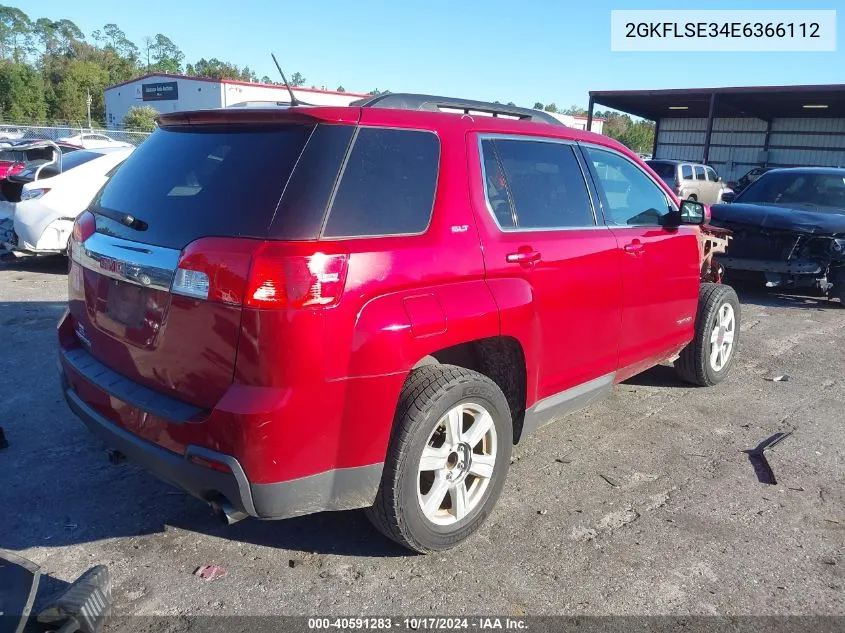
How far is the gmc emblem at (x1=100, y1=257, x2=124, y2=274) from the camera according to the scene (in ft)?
9.25

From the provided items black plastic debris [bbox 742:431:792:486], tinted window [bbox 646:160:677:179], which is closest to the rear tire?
black plastic debris [bbox 742:431:792:486]

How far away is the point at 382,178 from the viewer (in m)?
2.83

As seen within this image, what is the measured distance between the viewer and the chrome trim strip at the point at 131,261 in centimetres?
262

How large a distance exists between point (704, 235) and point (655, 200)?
1332 millimetres

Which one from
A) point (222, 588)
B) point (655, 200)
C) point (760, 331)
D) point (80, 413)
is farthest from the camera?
point (760, 331)

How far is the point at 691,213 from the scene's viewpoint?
15.3 feet

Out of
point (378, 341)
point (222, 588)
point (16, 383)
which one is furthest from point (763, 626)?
point (16, 383)

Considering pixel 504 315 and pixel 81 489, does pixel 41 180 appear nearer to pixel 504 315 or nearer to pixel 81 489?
pixel 81 489

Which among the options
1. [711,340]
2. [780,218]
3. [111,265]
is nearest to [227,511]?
[111,265]

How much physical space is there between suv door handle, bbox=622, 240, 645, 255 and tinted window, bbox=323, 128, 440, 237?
5.14 ft

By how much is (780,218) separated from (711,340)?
3983 millimetres

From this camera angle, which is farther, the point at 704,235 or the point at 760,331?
the point at 760,331

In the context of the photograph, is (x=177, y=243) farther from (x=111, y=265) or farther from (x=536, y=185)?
(x=536, y=185)

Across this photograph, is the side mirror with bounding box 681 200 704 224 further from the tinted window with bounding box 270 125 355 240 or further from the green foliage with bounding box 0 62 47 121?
the green foliage with bounding box 0 62 47 121
